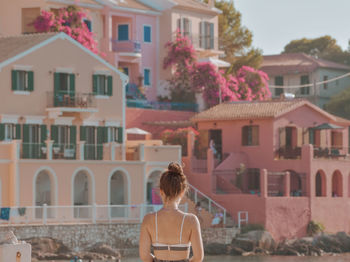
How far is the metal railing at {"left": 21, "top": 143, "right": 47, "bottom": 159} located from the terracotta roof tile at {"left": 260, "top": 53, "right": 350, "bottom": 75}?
4198cm

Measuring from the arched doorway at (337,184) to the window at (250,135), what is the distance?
4917 millimetres

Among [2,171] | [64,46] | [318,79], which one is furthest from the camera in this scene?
[318,79]

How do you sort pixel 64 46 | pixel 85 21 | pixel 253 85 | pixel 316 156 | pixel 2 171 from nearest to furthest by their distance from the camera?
pixel 2 171
pixel 64 46
pixel 316 156
pixel 85 21
pixel 253 85

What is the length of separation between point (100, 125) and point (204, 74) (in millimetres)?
13551

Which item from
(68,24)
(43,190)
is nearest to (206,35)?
(68,24)

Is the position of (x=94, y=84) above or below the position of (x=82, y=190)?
above

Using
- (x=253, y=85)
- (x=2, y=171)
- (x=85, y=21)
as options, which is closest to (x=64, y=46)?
(x=2, y=171)

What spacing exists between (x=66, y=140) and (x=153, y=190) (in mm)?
5003

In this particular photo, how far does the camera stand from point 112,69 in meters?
50.2

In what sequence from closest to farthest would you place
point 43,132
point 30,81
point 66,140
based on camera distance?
point 43,132, point 30,81, point 66,140

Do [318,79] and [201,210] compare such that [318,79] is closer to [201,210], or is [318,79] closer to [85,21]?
[85,21]

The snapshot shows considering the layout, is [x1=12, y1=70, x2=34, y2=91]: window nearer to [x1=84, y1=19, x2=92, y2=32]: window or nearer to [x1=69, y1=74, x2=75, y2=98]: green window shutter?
[x1=69, y1=74, x2=75, y2=98]: green window shutter

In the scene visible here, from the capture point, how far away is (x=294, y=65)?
84438mm

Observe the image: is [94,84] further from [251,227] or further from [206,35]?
[206,35]
